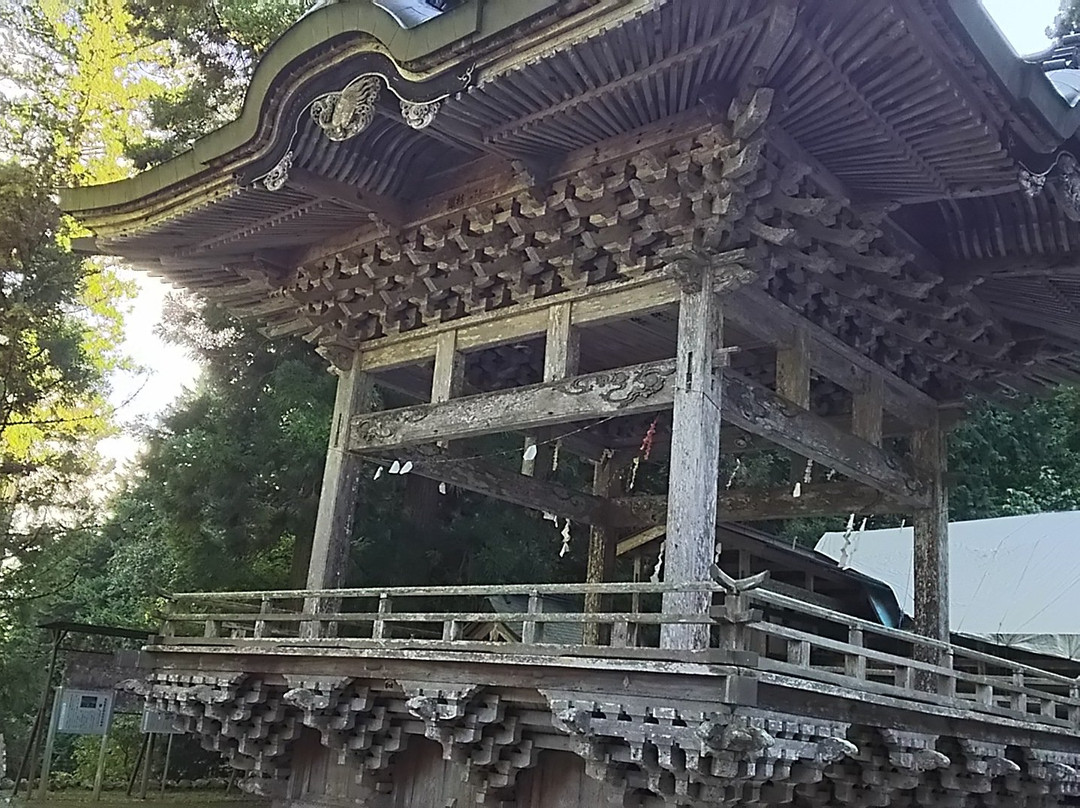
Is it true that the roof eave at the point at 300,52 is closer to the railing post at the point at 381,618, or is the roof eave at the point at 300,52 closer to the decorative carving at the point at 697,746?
the railing post at the point at 381,618

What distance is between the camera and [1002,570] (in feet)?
38.3

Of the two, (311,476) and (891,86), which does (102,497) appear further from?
(891,86)

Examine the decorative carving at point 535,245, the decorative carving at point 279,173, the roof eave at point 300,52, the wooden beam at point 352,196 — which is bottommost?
the decorative carving at point 535,245

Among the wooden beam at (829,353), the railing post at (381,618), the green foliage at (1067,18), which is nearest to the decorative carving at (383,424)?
the railing post at (381,618)

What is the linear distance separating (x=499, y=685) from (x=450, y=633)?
1.62 ft

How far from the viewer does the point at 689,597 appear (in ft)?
15.4

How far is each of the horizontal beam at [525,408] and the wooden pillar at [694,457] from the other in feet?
0.59

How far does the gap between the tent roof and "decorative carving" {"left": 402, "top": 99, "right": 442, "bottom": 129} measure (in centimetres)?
698

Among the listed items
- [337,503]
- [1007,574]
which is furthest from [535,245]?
[1007,574]

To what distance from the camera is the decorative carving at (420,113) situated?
5070 millimetres

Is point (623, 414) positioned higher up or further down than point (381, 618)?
higher up

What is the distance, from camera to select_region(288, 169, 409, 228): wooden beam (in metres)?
6.12

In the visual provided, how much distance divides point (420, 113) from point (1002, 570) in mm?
9907

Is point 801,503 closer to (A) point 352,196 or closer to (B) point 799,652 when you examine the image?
(B) point 799,652
